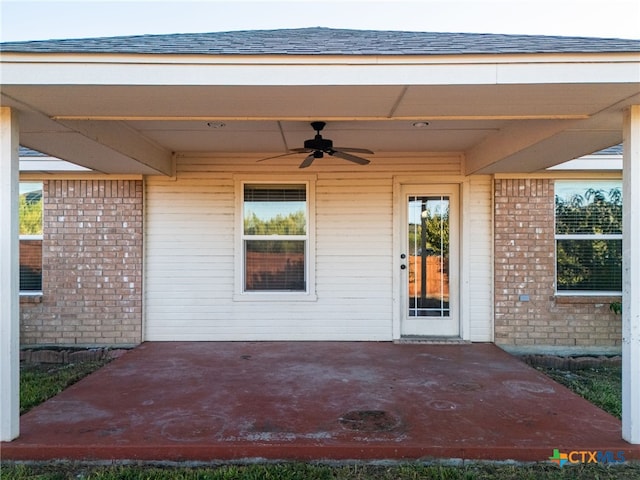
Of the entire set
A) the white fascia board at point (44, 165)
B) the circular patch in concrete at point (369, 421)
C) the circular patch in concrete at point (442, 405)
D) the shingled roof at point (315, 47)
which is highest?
the shingled roof at point (315, 47)

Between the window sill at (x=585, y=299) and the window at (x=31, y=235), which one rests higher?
the window at (x=31, y=235)

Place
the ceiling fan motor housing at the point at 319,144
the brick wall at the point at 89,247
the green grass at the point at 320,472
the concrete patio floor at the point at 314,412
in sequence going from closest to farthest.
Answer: the green grass at the point at 320,472 → the concrete patio floor at the point at 314,412 → the ceiling fan motor housing at the point at 319,144 → the brick wall at the point at 89,247

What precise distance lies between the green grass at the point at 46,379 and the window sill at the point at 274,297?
6.69 ft

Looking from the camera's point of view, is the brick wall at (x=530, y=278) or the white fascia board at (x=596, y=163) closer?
the white fascia board at (x=596, y=163)

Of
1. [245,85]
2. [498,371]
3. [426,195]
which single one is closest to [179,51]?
[245,85]

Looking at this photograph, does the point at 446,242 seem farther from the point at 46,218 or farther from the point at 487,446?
the point at 46,218

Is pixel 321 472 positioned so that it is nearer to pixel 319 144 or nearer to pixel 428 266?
pixel 319 144

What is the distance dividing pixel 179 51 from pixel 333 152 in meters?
2.09

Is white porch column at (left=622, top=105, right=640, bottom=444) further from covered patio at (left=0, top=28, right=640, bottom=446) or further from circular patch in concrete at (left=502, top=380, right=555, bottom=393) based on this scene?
circular patch in concrete at (left=502, top=380, right=555, bottom=393)

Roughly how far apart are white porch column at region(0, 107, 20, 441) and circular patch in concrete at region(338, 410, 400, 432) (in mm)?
2590

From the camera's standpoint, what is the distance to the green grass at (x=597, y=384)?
13.4 ft

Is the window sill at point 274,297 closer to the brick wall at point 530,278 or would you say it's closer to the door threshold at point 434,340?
the door threshold at point 434,340

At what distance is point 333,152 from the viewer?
4598 mm

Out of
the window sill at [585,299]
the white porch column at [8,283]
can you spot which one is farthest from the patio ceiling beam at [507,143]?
the white porch column at [8,283]
